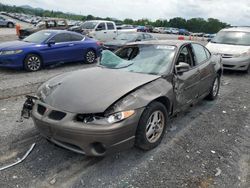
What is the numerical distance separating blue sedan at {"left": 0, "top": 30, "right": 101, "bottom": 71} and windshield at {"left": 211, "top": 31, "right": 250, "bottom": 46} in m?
5.18

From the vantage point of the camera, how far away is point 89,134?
3082 mm

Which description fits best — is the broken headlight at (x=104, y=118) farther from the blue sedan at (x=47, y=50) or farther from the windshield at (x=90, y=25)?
the windshield at (x=90, y=25)

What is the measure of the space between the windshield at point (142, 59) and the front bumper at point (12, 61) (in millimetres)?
4832

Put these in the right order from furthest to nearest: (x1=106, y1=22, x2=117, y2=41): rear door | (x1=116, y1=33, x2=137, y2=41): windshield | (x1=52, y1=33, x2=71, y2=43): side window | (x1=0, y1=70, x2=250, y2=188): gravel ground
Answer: (x1=106, y1=22, x2=117, y2=41): rear door < (x1=116, y1=33, x2=137, y2=41): windshield < (x1=52, y1=33, x2=71, y2=43): side window < (x1=0, y1=70, x2=250, y2=188): gravel ground

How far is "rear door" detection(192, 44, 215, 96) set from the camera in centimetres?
523

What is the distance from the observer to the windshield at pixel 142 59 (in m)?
4.31

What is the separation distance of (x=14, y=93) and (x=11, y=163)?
3.44 metres

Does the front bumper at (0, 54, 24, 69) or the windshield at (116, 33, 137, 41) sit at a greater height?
the windshield at (116, 33, 137, 41)

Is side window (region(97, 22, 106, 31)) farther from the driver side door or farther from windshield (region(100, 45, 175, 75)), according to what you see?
the driver side door

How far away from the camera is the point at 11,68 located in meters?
9.20

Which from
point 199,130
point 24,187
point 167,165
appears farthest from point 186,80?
point 24,187

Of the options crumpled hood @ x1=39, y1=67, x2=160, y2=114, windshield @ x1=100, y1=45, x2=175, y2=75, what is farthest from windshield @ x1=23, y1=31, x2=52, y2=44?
crumpled hood @ x1=39, y1=67, x2=160, y2=114

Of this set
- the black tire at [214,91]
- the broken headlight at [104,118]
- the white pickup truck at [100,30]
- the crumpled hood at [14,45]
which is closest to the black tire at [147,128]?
the broken headlight at [104,118]

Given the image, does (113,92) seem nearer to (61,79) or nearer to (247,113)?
(61,79)
